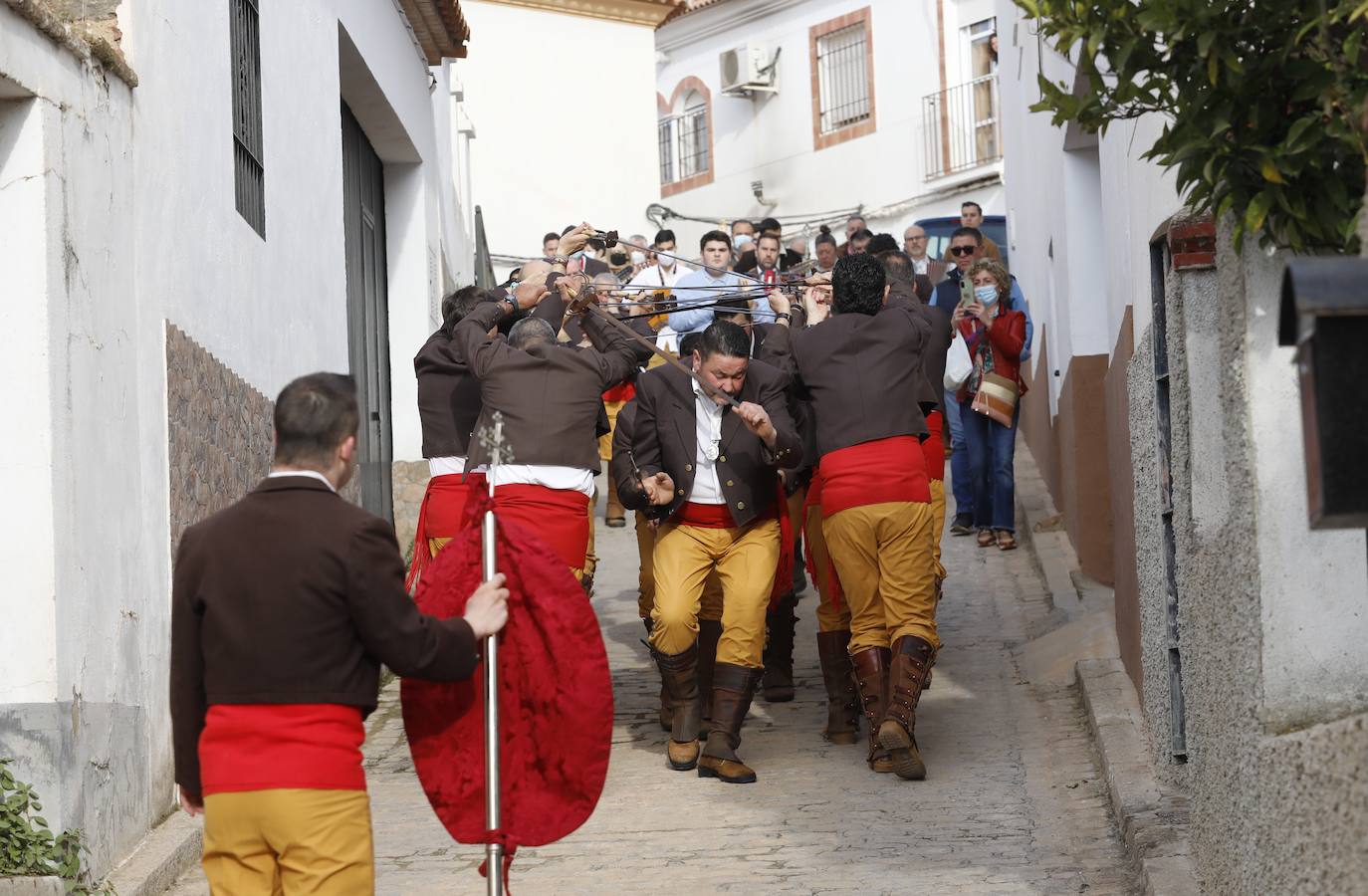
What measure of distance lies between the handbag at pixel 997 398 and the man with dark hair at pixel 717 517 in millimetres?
4314

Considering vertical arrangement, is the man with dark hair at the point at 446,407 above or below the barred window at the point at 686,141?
below

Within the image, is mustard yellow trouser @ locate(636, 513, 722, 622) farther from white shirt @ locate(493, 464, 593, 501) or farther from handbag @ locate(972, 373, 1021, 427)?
handbag @ locate(972, 373, 1021, 427)

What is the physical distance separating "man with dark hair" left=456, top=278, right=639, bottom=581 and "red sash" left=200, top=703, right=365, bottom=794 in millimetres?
3803

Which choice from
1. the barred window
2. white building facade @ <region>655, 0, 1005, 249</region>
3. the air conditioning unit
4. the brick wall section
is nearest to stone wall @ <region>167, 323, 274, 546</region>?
the brick wall section

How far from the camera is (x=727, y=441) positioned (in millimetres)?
8211

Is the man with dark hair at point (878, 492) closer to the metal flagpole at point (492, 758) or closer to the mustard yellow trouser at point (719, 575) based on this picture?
the mustard yellow trouser at point (719, 575)

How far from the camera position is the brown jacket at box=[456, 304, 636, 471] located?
8.29m

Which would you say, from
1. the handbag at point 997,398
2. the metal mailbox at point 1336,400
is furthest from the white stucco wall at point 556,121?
the metal mailbox at point 1336,400

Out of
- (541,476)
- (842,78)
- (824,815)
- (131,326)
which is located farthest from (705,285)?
(842,78)

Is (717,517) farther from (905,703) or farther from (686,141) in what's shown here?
(686,141)

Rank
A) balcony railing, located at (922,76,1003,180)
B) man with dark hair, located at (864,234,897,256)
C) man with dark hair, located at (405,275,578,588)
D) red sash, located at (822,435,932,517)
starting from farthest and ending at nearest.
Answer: balcony railing, located at (922,76,1003,180) < man with dark hair, located at (864,234,897,256) < man with dark hair, located at (405,275,578,588) < red sash, located at (822,435,932,517)

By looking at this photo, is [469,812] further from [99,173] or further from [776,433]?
[776,433]

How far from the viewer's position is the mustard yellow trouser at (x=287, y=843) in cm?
431

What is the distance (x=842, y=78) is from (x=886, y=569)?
23.9 m
